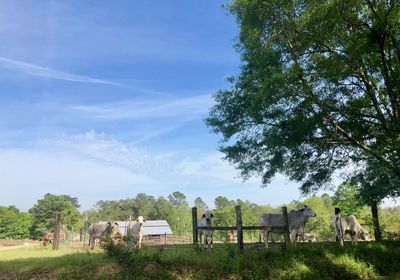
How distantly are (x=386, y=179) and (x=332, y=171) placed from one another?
95.9 inches

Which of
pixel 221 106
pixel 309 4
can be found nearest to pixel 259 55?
pixel 309 4

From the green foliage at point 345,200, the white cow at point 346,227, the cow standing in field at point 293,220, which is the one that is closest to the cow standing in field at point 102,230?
the cow standing in field at point 293,220

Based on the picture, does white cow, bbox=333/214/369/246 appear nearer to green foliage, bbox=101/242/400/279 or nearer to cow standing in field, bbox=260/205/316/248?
cow standing in field, bbox=260/205/316/248

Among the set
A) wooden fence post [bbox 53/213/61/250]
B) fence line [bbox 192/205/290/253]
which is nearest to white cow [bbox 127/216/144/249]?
wooden fence post [bbox 53/213/61/250]

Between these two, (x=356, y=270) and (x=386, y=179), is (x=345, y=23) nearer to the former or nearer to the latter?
(x=386, y=179)

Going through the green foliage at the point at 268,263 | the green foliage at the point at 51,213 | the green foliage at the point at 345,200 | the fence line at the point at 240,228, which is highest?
the green foliage at the point at 51,213

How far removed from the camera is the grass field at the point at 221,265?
483 inches

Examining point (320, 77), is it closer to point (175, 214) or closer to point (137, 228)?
point (137, 228)

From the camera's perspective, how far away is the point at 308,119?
14.6 meters

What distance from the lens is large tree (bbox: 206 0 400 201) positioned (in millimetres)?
13484

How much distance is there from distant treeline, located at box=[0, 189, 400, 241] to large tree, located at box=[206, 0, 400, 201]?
7319mm

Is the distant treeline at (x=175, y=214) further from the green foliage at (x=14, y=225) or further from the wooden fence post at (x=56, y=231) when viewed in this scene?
the wooden fence post at (x=56, y=231)

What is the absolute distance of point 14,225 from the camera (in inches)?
2817

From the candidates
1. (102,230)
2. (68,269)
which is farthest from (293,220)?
(102,230)
